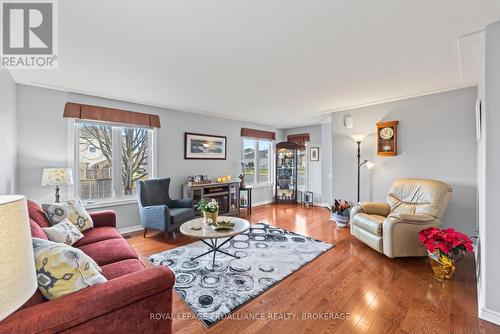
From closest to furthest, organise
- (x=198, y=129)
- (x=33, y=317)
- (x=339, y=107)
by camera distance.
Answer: (x=33, y=317) < (x=339, y=107) < (x=198, y=129)

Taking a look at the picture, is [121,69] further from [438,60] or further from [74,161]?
[438,60]

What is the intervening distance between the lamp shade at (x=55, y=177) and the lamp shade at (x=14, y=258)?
9.30ft

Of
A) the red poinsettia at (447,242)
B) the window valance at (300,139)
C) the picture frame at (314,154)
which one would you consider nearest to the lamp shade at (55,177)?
the red poinsettia at (447,242)

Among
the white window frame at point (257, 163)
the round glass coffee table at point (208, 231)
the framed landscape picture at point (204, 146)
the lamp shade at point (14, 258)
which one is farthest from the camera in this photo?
the white window frame at point (257, 163)

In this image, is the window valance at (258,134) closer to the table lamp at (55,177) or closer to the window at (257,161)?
the window at (257,161)

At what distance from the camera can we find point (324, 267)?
8.63ft

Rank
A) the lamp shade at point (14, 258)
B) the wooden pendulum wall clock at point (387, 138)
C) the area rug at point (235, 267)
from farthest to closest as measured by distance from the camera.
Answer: the wooden pendulum wall clock at point (387, 138) → the area rug at point (235, 267) → the lamp shade at point (14, 258)

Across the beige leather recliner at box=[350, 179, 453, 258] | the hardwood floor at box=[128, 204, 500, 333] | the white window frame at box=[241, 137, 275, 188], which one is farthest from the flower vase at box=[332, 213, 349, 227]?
the white window frame at box=[241, 137, 275, 188]

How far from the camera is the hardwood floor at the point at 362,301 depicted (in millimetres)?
1718

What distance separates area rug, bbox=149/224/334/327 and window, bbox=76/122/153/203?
5.35 feet

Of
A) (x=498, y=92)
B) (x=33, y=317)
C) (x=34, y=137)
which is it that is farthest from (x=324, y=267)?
(x=34, y=137)

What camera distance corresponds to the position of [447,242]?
7.59 feet

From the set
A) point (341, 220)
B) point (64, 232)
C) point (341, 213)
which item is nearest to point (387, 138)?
point (341, 213)

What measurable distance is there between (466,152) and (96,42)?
4.66 metres
